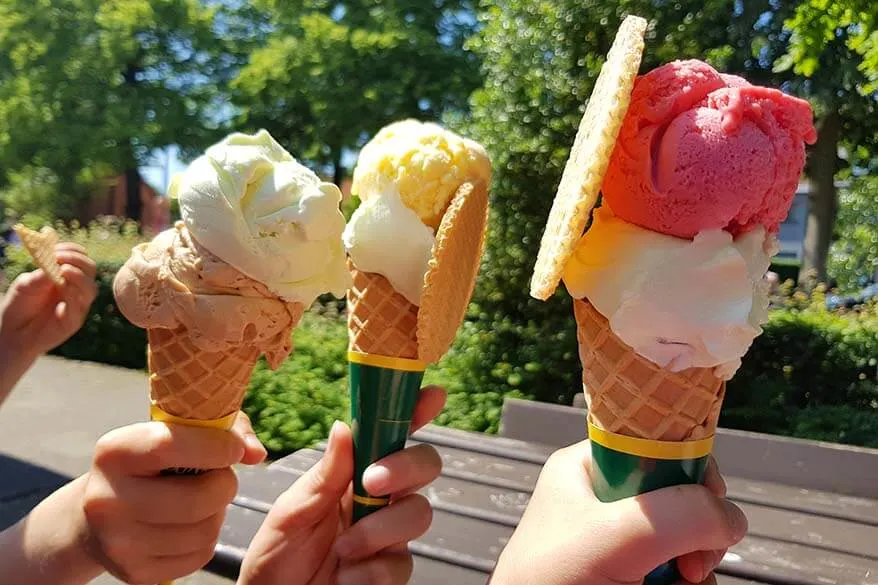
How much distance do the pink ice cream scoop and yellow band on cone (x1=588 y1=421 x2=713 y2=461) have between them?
35 cm

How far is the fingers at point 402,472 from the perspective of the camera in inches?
53.4

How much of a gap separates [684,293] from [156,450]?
97cm

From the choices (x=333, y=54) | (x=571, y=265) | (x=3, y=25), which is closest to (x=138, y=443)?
(x=571, y=265)

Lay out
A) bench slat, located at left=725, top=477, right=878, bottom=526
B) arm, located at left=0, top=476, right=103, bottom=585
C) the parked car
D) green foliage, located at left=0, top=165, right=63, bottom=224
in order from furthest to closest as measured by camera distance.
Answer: green foliage, located at left=0, top=165, right=63, bottom=224 → the parked car → bench slat, located at left=725, top=477, right=878, bottom=526 → arm, located at left=0, top=476, right=103, bottom=585

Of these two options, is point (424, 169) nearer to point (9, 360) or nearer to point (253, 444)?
point (253, 444)

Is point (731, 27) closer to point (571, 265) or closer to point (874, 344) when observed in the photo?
point (874, 344)

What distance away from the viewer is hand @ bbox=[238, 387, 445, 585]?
1.36 meters

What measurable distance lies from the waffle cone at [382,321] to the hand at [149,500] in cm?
36

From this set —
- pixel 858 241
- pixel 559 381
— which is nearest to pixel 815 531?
pixel 559 381

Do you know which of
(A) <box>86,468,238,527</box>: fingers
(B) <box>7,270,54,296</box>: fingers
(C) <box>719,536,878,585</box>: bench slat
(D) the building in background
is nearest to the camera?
(A) <box>86,468,238,527</box>: fingers

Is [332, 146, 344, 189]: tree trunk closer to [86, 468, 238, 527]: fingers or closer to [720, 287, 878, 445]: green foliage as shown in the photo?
[720, 287, 878, 445]: green foliage

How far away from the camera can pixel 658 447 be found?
122cm

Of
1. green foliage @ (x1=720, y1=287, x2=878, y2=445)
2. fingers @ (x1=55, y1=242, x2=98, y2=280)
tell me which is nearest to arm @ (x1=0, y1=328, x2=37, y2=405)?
fingers @ (x1=55, y1=242, x2=98, y2=280)

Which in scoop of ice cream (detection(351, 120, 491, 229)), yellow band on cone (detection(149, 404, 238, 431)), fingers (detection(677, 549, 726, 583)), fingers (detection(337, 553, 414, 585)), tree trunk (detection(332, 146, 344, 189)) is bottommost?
tree trunk (detection(332, 146, 344, 189))
